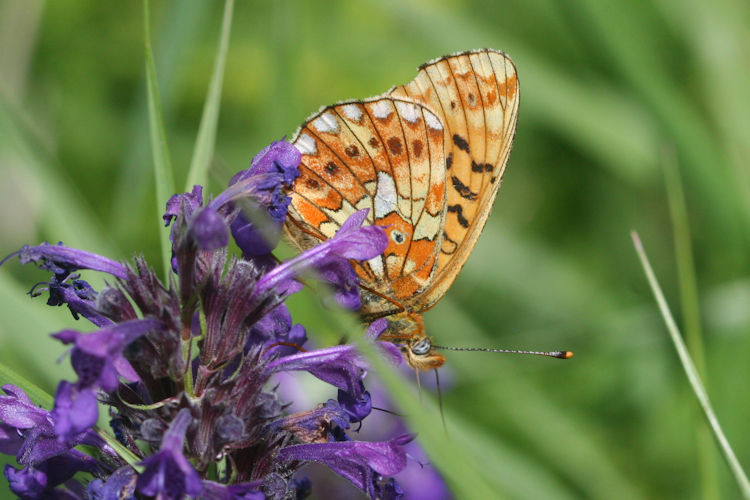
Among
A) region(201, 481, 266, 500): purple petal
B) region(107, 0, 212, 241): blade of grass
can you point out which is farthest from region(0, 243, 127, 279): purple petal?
region(107, 0, 212, 241): blade of grass

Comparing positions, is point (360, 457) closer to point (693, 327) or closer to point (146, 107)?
point (693, 327)

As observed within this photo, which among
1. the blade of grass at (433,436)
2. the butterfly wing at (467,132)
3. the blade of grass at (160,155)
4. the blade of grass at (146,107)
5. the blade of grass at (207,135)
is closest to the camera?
the blade of grass at (433,436)

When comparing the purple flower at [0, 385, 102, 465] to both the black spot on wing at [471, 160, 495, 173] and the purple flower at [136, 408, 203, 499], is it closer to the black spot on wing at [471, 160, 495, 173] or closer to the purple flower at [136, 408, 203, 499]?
the purple flower at [136, 408, 203, 499]

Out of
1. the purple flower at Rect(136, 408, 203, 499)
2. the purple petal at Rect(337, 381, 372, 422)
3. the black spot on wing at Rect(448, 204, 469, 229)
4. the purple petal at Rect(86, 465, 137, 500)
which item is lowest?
the purple petal at Rect(86, 465, 137, 500)

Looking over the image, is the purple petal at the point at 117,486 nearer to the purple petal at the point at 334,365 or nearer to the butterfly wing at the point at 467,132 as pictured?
the purple petal at the point at 334,365

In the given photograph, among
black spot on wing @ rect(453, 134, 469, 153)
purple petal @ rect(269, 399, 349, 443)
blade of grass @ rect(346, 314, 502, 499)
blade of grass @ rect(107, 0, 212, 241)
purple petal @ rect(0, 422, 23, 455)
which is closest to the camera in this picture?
blade of grass @ rect(346, 314, 502, 499)

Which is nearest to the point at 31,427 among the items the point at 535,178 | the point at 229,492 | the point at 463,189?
the point at 229,492

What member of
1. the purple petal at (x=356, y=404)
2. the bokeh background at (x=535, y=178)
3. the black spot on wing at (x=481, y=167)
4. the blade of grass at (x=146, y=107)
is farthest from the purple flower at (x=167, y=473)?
the blade of grass at (x=146, y=107)

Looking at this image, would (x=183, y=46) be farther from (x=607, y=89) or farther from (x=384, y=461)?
(x=384, y=461)
